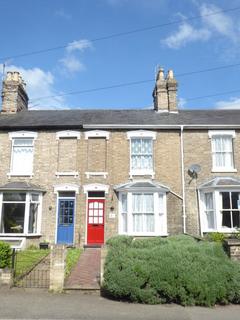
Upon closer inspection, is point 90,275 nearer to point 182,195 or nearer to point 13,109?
point 182,195

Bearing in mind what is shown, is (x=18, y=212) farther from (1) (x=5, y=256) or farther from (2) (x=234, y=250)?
(2) (x=234, y=250)

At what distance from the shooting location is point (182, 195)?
17672mm

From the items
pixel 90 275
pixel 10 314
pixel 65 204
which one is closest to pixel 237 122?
pixel 65 204

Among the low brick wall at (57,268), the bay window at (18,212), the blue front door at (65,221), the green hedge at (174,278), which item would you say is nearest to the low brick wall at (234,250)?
the green hedge at (174,278)

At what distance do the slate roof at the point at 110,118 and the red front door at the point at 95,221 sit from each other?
4.41 m

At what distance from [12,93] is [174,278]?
1693 cm

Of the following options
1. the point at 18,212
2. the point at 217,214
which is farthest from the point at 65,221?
the point at 217,214

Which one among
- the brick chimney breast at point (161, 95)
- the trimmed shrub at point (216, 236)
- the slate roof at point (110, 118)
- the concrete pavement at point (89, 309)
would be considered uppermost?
the brick chimney breast at point (161, 95)

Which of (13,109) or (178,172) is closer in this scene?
(178,172)

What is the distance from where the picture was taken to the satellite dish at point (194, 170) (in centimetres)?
1786

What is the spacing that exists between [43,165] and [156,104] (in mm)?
8366

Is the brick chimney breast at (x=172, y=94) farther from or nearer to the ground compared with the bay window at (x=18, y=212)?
farther from the ground

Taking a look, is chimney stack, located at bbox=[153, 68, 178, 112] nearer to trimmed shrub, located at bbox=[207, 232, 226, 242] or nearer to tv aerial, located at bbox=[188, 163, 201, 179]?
tv aerial, located at bbox=[188, 163, 201, 179]

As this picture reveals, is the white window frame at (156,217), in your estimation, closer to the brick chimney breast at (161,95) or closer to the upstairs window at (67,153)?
the upstairs window at (67,153)
